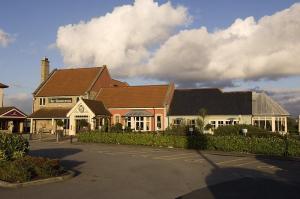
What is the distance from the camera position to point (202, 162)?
68.1 ft

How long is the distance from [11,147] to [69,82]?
3727cm

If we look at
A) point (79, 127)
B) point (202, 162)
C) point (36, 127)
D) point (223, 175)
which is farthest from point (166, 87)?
point (223, 175)

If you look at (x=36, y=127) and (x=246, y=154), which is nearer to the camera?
(x=246, y=154)

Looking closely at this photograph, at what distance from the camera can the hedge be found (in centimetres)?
2516

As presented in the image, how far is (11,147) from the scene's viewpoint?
16.1 meters

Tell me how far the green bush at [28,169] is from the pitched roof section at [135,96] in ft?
104

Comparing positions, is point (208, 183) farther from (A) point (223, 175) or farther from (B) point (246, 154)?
(B) point (246, 154)

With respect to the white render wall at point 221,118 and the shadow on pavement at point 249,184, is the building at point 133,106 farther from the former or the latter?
the shadow on pavement at point 249,184

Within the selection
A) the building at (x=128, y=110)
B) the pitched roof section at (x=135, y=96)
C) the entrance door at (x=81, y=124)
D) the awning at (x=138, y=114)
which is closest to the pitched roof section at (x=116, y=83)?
the pitched roof section at (x=135, y=96)

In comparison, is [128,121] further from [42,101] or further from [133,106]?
[42,101]

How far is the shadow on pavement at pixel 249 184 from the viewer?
11.4 m

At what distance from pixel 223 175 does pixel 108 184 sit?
16.9 feet

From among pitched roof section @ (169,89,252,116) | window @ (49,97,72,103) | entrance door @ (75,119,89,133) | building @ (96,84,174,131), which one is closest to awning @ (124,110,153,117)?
building @ (96,84,174,131)

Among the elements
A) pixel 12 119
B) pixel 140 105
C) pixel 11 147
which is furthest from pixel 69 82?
pixel 11 147
